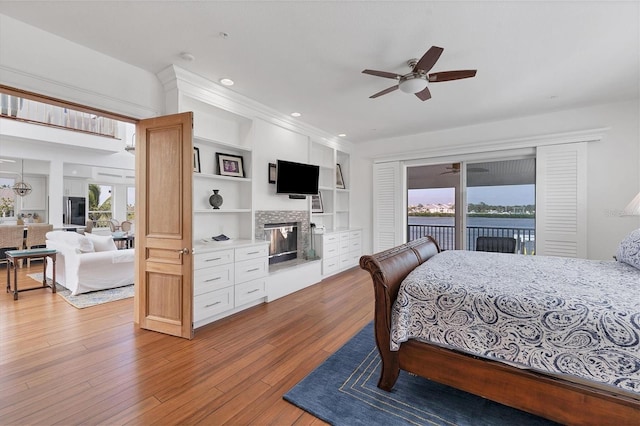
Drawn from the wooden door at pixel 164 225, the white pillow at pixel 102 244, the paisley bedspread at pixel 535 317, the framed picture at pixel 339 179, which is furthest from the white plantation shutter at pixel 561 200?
the white pillow at pixel 102 244

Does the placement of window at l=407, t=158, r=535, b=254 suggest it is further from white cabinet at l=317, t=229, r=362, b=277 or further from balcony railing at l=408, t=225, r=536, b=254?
white cabinet at l=317, t=229, r=362, b=277

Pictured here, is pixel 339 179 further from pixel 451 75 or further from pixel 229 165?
Result: pixel 451 75

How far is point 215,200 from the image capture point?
366cm

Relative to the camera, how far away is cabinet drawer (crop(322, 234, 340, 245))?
509 cm

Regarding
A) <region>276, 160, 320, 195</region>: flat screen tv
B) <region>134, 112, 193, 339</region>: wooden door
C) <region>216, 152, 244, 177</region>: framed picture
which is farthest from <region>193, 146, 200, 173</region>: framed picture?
<region>276, 160, 320, 195</region>: flat screen tv

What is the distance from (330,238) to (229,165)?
2.28 m

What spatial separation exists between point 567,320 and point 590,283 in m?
0.67

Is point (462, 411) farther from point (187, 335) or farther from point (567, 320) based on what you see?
point (187, 335)

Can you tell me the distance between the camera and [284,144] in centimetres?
469

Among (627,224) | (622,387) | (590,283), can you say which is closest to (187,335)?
(622,387)

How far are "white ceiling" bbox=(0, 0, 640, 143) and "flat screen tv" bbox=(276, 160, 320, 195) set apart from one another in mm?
1085

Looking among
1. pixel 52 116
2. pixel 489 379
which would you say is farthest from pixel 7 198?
pixel 489 379

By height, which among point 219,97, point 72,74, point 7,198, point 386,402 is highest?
point 219,97

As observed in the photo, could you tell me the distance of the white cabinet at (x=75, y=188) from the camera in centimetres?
812
